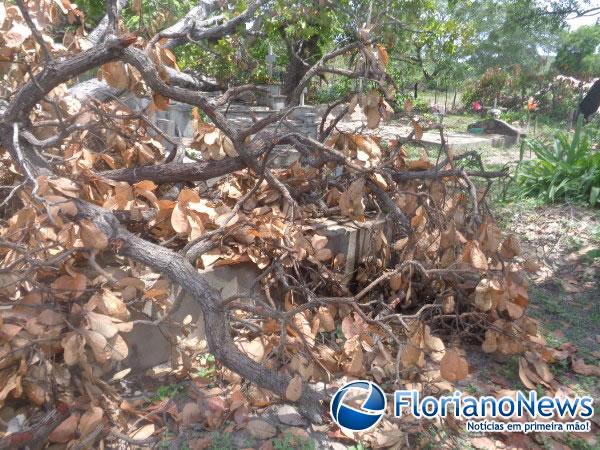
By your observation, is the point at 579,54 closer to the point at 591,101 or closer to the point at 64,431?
the point at 591,101

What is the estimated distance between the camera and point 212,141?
98.7 inches

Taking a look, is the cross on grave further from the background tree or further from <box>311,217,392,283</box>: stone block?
the background tree

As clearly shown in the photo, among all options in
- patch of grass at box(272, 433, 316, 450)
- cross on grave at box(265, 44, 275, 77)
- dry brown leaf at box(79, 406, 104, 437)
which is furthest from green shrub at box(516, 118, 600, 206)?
cross on grave at box(265, 44, 275, 77)

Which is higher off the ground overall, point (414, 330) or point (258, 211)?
point (258, 211)

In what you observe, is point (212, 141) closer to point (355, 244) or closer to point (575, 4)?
point (355, 244)

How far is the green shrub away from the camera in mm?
4883

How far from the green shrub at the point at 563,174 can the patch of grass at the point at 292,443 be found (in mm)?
3942

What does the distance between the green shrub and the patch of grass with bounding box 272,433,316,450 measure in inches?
155

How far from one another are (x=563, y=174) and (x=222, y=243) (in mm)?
4033

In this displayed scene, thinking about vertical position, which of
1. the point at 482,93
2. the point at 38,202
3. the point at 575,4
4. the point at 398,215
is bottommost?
the point at 482,93

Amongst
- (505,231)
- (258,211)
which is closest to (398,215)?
(258,211)

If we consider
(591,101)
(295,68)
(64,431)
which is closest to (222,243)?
(64,431)

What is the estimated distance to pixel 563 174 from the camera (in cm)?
517

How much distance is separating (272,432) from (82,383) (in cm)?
66
